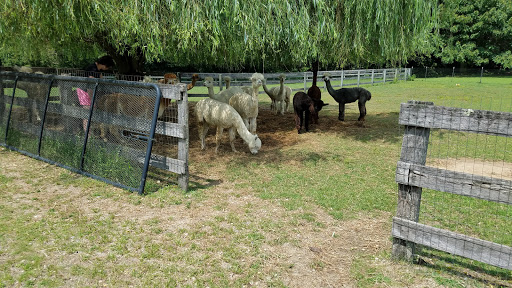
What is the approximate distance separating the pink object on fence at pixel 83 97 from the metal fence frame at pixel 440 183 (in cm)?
525

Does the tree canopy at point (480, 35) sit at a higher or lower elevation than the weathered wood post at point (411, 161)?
higher

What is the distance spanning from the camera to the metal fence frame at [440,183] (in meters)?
2.96

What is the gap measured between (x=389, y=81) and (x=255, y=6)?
27.0 meters

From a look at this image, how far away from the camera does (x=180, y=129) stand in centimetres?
520

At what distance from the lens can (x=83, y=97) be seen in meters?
6.38

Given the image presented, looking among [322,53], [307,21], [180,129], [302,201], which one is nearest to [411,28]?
[322,53]

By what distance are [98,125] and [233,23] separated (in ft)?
9.16

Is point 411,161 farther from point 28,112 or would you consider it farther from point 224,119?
point 28,112

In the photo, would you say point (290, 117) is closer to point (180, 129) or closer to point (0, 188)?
point (180, 129)

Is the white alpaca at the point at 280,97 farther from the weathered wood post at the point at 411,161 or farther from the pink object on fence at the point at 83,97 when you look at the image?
the weathered wood post at the point at 411,161

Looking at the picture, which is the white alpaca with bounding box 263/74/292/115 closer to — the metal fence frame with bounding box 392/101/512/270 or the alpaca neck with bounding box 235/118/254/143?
the alpaca neck with bounding box 235/118/254/143

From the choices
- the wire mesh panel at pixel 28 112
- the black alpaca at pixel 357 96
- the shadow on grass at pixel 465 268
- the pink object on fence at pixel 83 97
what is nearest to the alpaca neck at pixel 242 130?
the pink object on fence at pixel 83 97

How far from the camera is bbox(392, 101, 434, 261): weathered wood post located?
3.30 m

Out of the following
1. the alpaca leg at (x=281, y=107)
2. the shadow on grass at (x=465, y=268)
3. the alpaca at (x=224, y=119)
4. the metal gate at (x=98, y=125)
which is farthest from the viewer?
the alpaca leg at (x=281, y=107)
